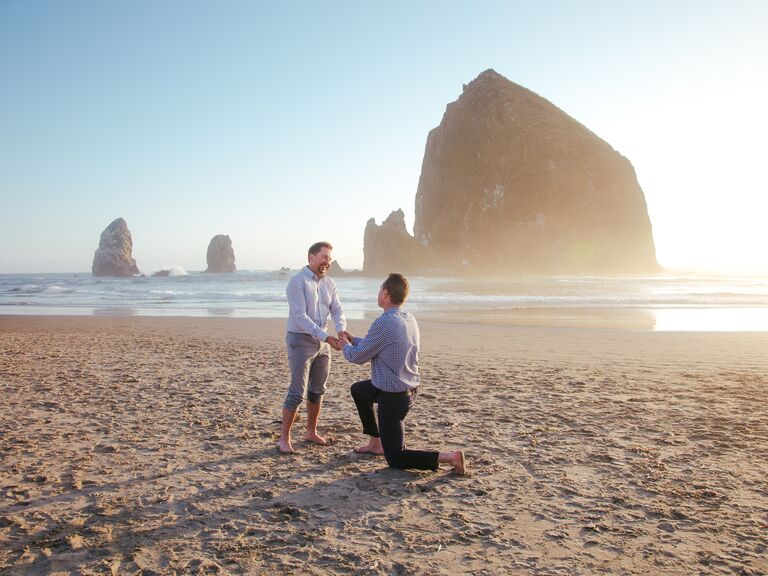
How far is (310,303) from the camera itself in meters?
4.93

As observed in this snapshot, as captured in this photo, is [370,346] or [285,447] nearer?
[370,346]

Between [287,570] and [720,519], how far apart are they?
277cm

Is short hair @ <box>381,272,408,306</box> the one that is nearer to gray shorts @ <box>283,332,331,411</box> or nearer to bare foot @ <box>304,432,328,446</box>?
gray shorts @ <box>283,332,331,411</box>

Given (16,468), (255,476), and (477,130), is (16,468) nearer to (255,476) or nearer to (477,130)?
(255,476)

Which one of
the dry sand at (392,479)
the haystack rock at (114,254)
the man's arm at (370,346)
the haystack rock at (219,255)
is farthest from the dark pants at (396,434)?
the haystack rock at (219,255)

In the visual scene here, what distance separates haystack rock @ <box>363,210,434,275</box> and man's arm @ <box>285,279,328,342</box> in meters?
82.8

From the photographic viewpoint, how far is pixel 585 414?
632cm

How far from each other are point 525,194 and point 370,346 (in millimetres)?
91707

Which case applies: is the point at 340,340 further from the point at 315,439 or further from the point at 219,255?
the point at 219,255

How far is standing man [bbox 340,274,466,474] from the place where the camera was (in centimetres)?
443

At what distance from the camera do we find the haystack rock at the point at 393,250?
89562 millimetres

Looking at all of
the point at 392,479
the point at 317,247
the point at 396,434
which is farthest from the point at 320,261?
the point at 392,479

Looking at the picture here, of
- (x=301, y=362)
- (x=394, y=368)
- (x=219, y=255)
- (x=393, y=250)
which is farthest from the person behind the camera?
(x=219, y=255)

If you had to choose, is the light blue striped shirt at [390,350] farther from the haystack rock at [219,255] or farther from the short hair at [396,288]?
the haystack rock at [219,255]
